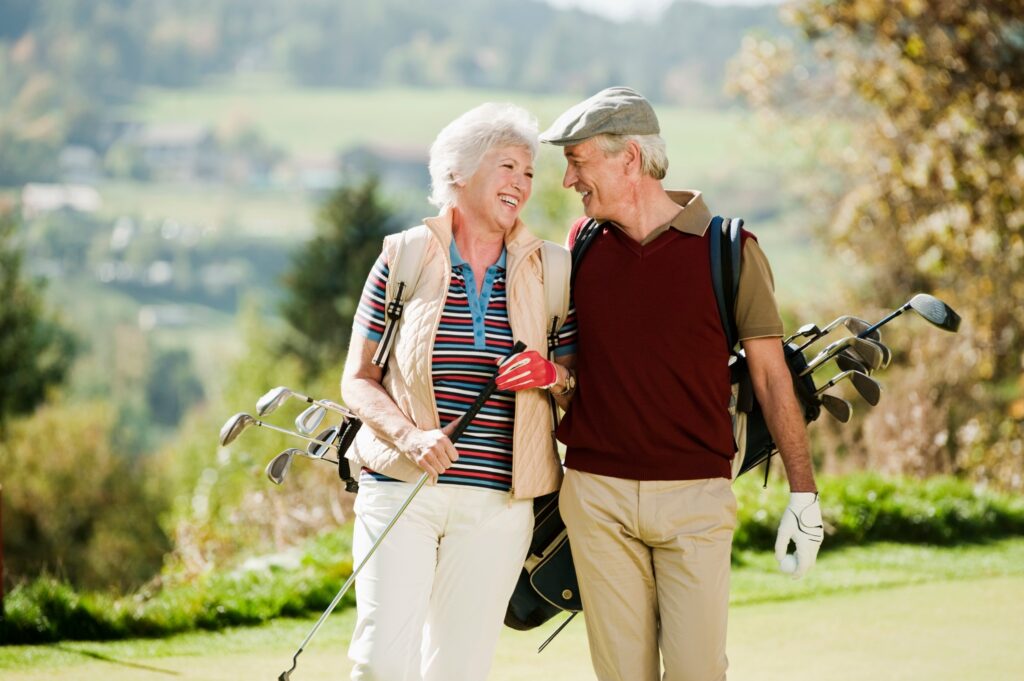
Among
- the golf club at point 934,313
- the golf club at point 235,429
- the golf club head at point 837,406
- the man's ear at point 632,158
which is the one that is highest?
the man's ear at point 632,158

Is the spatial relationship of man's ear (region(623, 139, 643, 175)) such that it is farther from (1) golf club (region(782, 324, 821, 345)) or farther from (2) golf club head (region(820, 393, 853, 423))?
(2) golf club head (region(820, 393, 853, 423))

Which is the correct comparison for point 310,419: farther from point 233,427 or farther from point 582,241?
point 582,241

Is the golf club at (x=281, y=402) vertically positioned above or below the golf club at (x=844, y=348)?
below

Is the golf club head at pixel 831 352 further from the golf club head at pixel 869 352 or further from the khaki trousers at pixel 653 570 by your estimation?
the khaki trousers at pixel 653 570

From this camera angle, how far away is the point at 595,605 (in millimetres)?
3564

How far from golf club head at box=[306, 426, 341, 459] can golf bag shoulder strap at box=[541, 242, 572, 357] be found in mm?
730

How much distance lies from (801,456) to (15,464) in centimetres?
4105

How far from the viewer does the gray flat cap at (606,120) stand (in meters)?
3.56

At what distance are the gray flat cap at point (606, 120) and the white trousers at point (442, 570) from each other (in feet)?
3.24

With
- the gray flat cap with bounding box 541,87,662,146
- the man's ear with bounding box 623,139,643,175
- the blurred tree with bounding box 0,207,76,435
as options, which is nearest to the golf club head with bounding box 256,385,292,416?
the gray flat cap with bounding box 541,87,662,146

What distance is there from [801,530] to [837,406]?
1.42ft

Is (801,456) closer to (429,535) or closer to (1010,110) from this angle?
(429,535)

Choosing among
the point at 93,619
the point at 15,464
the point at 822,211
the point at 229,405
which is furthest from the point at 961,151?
the point at 229,405

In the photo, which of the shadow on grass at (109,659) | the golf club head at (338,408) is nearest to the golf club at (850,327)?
the golf club head at (338,408)
